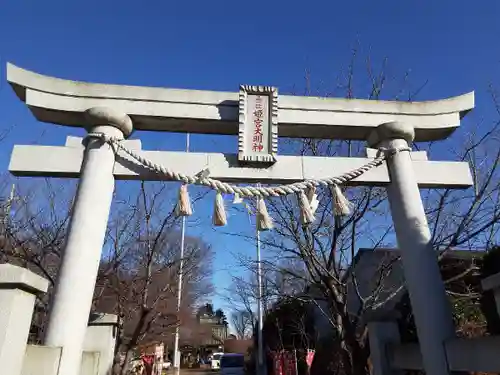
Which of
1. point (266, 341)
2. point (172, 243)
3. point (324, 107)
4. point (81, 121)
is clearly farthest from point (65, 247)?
point (266, 341)

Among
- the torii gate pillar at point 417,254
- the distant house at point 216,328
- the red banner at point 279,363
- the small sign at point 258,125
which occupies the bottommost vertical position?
the red banner at point 279,363

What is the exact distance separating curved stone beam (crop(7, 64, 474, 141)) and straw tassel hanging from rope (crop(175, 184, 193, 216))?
35.2 inches

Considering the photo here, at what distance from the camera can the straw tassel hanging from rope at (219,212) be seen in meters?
4.41

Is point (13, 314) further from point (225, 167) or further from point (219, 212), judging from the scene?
point (225, 167)

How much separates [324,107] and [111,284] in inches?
227

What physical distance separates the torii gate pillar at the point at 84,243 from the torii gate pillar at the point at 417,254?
10.6ft

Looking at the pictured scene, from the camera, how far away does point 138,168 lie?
446cm

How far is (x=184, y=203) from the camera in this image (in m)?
4.49

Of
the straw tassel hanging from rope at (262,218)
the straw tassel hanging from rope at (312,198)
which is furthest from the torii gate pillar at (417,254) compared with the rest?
the straw tassel hanging from rope at (262,218)

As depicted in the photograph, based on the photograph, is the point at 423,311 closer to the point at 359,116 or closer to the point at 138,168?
the point at 359,116

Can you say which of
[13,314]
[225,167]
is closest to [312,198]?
[225,167]

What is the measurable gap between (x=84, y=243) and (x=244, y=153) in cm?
197

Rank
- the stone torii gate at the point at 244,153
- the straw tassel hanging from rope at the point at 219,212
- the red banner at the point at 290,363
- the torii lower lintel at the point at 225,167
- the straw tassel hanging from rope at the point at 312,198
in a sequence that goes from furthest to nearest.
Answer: the red banner at the point at 290,363
the straw tassel hanging from rope at the point at 312,198
the straw tassel hanging from rope at the point at 219,212
the torii lower lintel at the point at 225,167
the stone torii gate at the point at 244,153

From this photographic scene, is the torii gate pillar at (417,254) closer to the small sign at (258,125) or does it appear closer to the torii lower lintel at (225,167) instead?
the torii lower lintel at (225,167)
